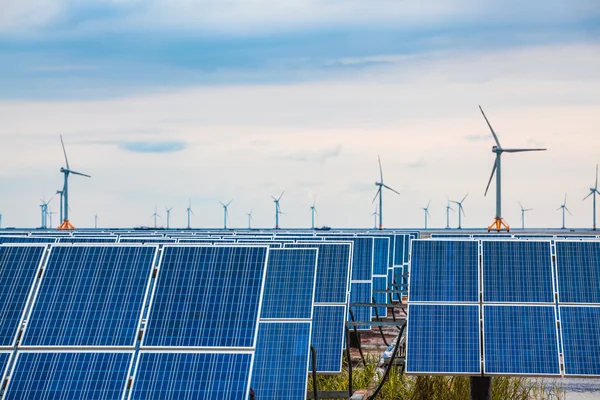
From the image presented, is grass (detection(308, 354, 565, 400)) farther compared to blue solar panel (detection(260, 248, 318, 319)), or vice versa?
grass (detection(308, 354, 565, 400))

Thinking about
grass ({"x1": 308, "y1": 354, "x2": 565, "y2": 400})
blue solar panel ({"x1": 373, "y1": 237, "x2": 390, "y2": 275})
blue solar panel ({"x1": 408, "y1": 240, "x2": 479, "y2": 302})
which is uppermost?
blue solar panel ({"x1": 373, "y1": 237, "x2": 390, "y2": 275})

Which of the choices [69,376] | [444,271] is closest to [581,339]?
[444,271]

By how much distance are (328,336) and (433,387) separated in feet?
10.1

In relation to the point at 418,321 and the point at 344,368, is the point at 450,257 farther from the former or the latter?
the point at 344,368

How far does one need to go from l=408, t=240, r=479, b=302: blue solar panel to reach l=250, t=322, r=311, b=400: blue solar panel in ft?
12.6

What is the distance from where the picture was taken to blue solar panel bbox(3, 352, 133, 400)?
505 inches

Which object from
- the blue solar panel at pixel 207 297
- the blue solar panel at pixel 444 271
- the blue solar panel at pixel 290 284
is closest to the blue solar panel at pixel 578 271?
the blue solar panel at pixel 444 271

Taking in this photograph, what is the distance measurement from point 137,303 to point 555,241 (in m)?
10.1

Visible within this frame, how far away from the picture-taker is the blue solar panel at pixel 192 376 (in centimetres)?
1259

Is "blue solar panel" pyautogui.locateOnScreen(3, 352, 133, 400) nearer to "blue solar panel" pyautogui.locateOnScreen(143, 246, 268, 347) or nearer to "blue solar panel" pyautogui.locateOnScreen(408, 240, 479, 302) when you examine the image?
"blue solar panel" pyautogui.locateOnScreen(143, 246, 268, 347)

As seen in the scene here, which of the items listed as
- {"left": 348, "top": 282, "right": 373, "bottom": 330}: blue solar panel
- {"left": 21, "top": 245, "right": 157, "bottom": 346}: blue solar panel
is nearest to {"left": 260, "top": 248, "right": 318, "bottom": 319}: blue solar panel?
{"left": 21, "top": 245, "right": 157, "bottom": 346}: blue solar panel

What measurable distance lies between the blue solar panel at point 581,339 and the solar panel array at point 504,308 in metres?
0.02

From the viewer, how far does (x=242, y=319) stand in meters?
13.4

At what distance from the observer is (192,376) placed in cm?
1280
